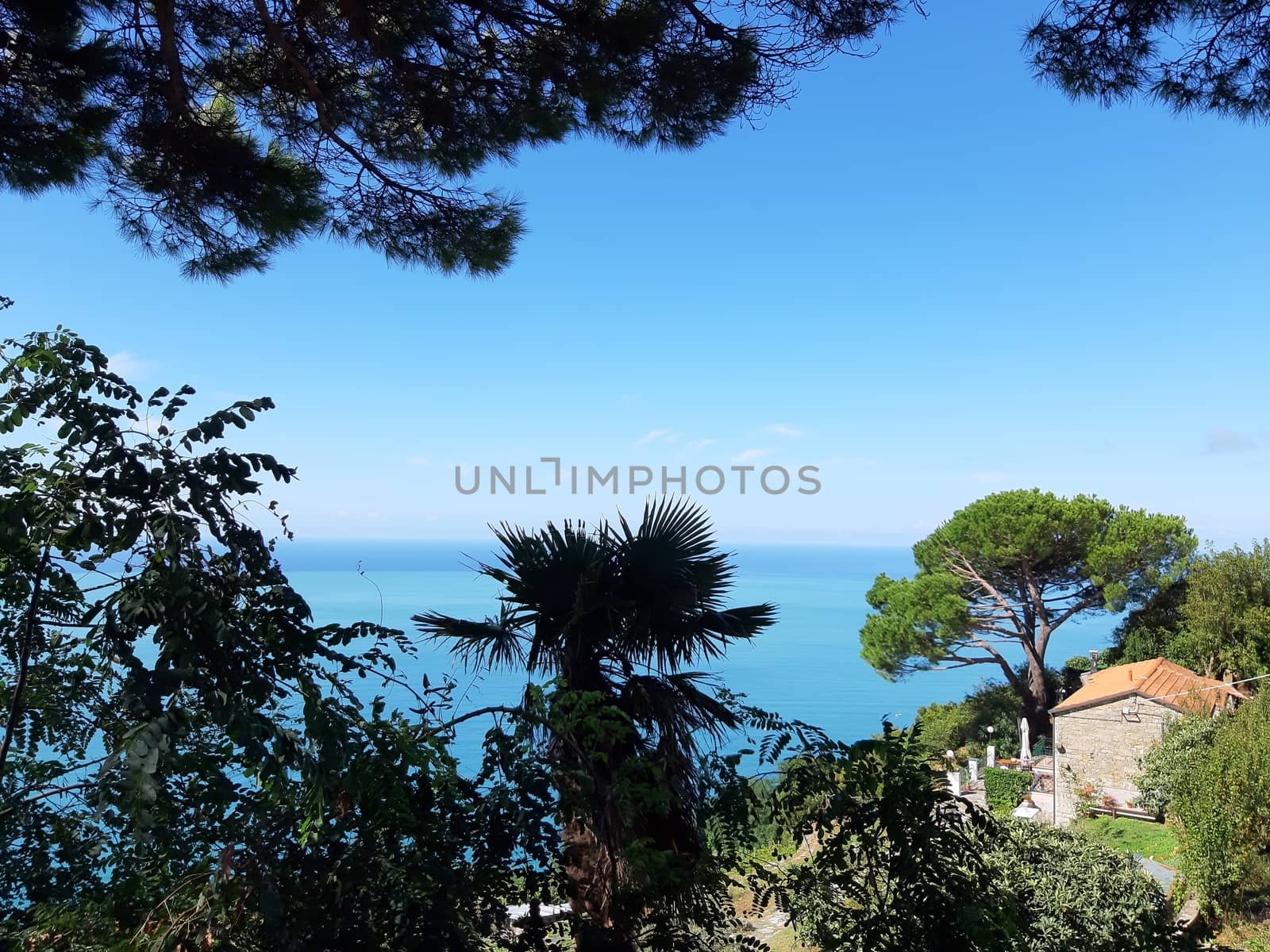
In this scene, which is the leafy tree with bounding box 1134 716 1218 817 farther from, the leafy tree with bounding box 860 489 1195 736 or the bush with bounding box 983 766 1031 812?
the leafy tree with bounding box 860 489 1195 736

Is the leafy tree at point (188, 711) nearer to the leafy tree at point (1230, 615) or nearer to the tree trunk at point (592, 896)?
the tree trunk at point (592, 896)

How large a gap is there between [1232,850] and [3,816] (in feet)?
50.3

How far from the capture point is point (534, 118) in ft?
14.3

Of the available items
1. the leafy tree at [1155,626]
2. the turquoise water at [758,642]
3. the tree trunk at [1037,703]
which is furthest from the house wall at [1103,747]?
the leafy tree at [1155,626]

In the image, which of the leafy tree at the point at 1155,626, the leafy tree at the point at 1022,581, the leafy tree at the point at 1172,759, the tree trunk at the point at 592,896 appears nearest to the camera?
the tree trunk at the point at 592,896

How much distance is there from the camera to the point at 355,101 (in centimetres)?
443

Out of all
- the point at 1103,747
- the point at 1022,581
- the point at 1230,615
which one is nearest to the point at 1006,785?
the point at 1103,747

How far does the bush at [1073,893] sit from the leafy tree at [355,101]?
3716mm

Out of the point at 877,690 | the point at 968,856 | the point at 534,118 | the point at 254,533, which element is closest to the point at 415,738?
the point at 254,533

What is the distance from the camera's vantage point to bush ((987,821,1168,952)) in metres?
2.59

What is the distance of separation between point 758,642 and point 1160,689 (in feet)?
59.1

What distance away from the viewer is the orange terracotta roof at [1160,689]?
1764 cm

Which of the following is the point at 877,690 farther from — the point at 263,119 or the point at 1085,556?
the point at 263,119

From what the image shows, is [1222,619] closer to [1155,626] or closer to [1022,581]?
[1155,626]
